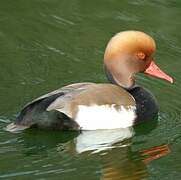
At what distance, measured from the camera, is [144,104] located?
6.54 m

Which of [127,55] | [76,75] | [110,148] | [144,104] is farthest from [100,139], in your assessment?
[76,75]

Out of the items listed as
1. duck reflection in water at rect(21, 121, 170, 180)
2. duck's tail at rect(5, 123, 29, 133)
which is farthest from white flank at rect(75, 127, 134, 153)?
duck's tail at rect(5, 123, 29, 133)

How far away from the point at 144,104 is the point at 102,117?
1.57 feet

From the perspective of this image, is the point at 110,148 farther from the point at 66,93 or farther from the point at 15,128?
the point at 15,128

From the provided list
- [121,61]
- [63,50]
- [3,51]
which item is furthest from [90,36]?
[121,61]

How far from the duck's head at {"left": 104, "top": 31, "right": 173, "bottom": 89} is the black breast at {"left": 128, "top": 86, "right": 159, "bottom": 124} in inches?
3.5

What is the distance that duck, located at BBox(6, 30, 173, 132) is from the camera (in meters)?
6.09

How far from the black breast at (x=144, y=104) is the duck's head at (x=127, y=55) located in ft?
0.29

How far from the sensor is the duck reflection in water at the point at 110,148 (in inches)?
221

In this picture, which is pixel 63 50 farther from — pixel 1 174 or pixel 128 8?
pixel 1 174

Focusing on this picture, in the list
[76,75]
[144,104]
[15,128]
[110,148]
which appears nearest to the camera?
[110,148]

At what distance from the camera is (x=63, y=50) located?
8.02 metres

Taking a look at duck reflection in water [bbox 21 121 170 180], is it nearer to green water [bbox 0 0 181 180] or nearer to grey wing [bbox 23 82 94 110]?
green water [bbox 0 0 181 180]

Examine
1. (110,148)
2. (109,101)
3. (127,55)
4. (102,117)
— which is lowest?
(110,148)
